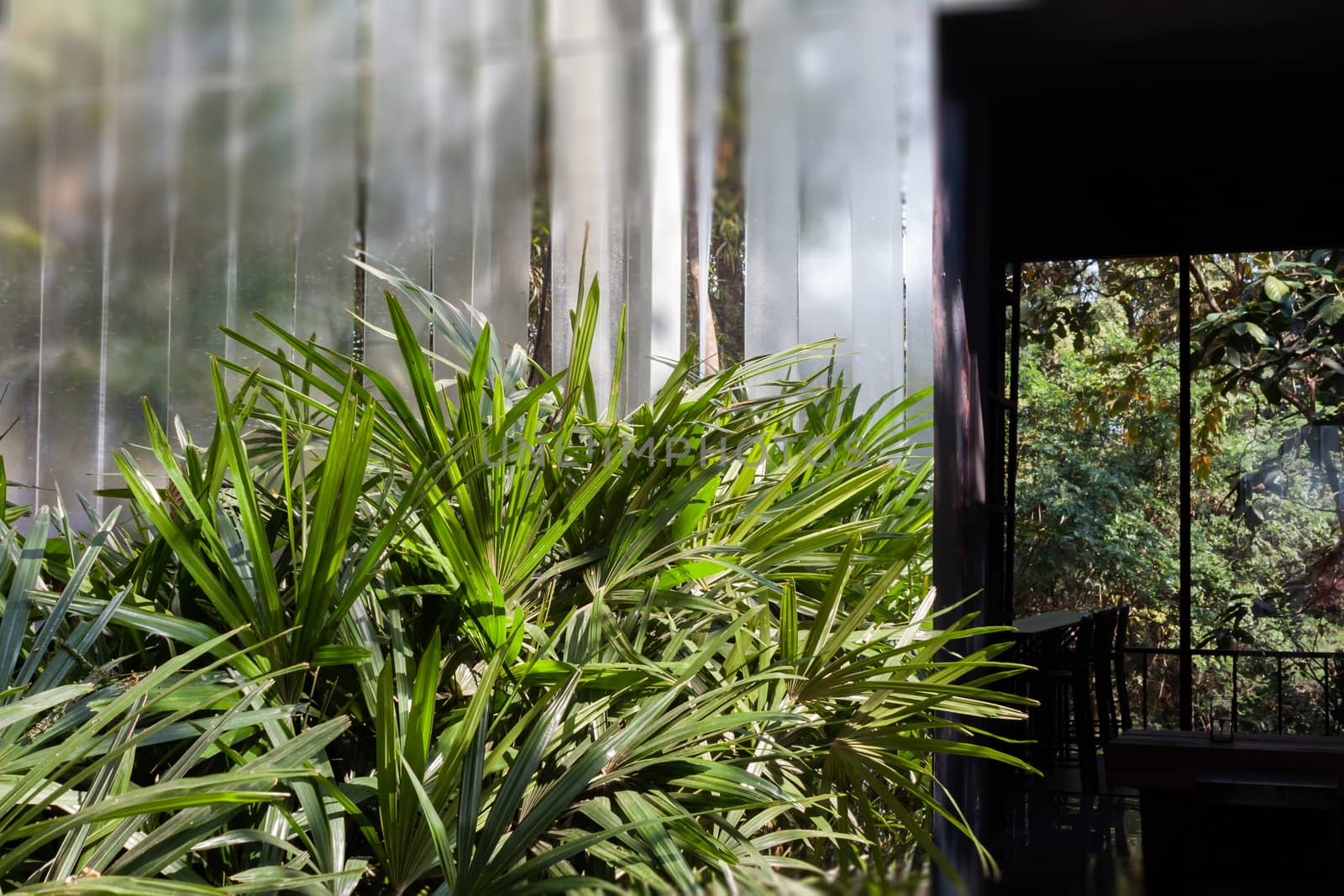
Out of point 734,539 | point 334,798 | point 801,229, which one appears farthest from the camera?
point 801,229

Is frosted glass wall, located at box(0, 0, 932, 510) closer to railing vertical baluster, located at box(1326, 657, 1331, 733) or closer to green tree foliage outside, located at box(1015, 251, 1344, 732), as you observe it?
green tree foliage outside, located at box(1015, 251, 1344, 732)

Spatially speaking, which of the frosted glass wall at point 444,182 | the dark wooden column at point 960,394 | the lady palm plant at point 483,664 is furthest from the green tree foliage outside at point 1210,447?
the lady palm plant at point 483,664

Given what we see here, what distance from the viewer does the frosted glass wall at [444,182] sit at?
2.88 metres

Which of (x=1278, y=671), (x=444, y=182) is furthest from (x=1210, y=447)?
(x=444, y=182)

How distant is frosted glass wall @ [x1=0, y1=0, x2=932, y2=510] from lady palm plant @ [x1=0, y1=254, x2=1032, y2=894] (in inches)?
26.2

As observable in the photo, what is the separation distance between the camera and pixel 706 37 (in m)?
3.13

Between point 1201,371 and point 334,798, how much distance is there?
4637mm

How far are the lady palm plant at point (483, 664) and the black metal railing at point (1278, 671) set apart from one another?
2.96 m

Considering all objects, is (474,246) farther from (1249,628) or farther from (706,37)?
(1249,628)

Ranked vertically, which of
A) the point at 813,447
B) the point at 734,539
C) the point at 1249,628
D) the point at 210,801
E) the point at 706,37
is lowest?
the point at 1249,628

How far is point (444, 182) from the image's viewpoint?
132 inches

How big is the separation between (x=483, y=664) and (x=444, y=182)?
6.34ft

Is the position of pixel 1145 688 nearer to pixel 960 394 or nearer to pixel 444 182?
pixel 960 394

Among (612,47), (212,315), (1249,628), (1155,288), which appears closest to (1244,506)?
(1249,628)
